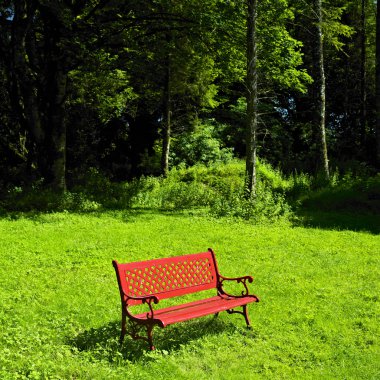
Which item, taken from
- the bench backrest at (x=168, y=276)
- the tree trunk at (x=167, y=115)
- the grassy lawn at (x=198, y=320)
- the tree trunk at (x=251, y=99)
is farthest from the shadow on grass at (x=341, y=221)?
the tree trunk at (x=167, y=115)

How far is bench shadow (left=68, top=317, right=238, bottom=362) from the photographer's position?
546 centimetres

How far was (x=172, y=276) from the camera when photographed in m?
6.55

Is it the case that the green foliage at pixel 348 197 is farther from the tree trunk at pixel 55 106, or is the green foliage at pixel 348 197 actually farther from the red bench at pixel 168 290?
the red bench at pixel 168 290

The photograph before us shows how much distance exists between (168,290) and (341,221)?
10527 millimetres

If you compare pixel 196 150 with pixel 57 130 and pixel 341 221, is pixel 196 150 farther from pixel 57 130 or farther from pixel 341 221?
pixel 341 221

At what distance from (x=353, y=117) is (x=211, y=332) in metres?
30.7

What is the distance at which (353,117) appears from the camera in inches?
1335

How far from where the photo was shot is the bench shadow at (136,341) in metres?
5.46

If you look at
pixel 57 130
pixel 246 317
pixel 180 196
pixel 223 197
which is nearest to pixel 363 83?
pixel 180 196

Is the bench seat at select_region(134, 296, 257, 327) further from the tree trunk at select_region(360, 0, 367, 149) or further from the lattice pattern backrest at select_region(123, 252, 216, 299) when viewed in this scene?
the tree trunk at select_region(360, 0, 367, 149)

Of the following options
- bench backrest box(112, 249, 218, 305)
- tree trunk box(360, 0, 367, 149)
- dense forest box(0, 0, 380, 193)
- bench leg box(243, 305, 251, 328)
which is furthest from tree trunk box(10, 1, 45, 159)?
tree trunk box(360, 0, 367, 149)

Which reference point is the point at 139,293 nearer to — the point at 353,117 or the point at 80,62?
the point at 80,62

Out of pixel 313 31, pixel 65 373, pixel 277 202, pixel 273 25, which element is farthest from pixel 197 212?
pixel 65 373

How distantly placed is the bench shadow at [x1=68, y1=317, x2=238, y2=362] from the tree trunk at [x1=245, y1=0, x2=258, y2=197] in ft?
32.7
